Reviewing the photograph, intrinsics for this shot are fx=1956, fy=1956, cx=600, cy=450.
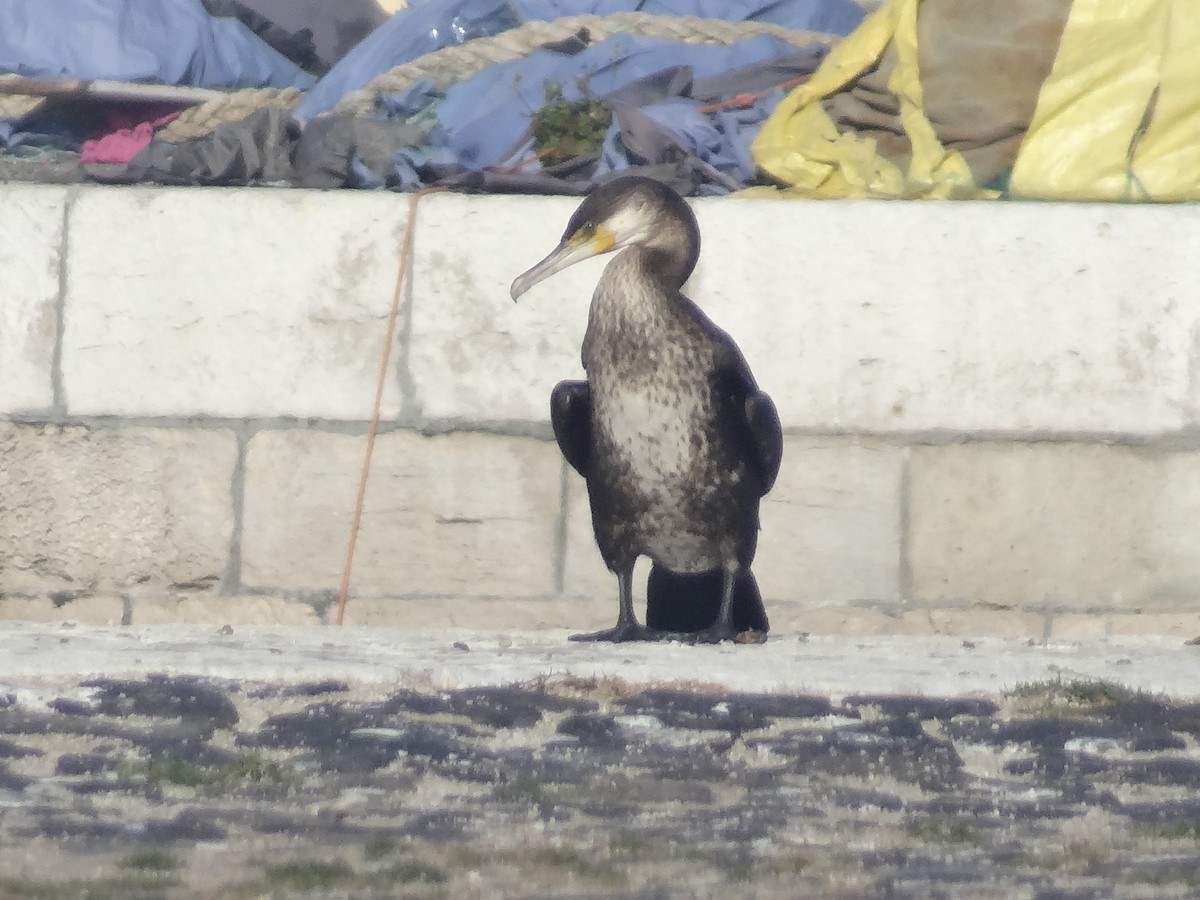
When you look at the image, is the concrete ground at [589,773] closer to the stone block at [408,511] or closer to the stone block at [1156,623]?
the stone block at [1156,623]

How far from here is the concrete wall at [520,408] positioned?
16.6 ft

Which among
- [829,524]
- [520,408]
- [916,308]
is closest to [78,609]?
[520,408]

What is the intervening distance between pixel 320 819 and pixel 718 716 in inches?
35.6

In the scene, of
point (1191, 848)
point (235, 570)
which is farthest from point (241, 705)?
point (235, 570)

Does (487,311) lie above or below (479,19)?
below

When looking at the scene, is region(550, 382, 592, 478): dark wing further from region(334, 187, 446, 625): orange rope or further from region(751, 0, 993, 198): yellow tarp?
region(751, 0, 993, 198): yellow tarp

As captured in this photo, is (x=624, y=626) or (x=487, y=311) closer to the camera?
(x=624, y=626)

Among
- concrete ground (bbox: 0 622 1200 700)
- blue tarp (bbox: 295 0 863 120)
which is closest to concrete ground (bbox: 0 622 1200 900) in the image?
concrete ground (bbox: 0 622 1200 700)

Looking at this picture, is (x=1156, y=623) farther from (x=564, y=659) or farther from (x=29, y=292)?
(x=29, y=292)

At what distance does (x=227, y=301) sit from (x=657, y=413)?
137 cm

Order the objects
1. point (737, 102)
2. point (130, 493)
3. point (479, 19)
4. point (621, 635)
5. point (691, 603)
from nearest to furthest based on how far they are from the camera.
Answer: point (621, 635) < point (691, 603) < point (130, 493) < point (737, 102) < point (479, 19)

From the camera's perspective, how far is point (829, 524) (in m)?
5.09

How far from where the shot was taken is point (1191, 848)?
245 cm

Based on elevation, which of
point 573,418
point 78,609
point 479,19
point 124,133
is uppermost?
point 479,19
